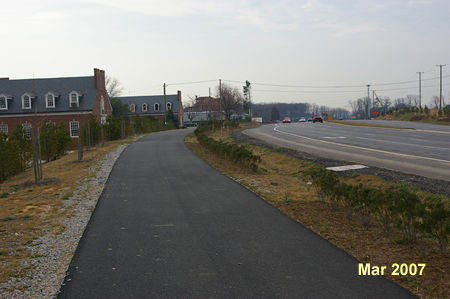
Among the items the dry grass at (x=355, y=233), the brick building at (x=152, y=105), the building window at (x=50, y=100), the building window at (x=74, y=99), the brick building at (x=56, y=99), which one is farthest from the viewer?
the brick building at (x=152, y=105)

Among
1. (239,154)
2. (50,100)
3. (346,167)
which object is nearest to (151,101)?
(50,100)

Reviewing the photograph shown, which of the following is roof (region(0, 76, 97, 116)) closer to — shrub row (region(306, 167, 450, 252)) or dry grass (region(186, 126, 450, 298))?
dry grass (region(186, 126, 450, 298))

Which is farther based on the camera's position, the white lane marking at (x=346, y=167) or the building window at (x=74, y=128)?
the building window at (x=74, y=128)

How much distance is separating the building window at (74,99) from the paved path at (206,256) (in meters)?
44.6

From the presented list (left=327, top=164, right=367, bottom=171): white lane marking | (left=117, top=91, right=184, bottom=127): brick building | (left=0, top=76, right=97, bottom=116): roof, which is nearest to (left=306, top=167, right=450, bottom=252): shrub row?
(left=327, top=164, right=367, bottom=171): white lane marking

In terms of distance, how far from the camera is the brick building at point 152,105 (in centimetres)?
8912

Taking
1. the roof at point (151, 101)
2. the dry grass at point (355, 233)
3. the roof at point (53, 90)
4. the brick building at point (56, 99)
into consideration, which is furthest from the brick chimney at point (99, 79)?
the dry grass at point (355, 233)

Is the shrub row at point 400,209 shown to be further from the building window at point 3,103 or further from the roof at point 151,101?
the roof at point 151,101

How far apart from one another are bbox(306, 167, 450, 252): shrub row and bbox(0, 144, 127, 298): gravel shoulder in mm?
5217

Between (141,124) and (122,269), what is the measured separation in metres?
49.4

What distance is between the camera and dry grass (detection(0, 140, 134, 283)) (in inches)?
243

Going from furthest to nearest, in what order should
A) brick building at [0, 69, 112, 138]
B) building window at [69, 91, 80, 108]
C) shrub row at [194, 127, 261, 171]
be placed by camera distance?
building window at [69, 91, 80, 108], brick building at [0, 69, 112, 138], shrub row at [194, 127, 261, 171]

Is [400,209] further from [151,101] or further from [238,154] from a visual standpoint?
[151,101]

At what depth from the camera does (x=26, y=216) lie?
Answer: 901 centimetres
